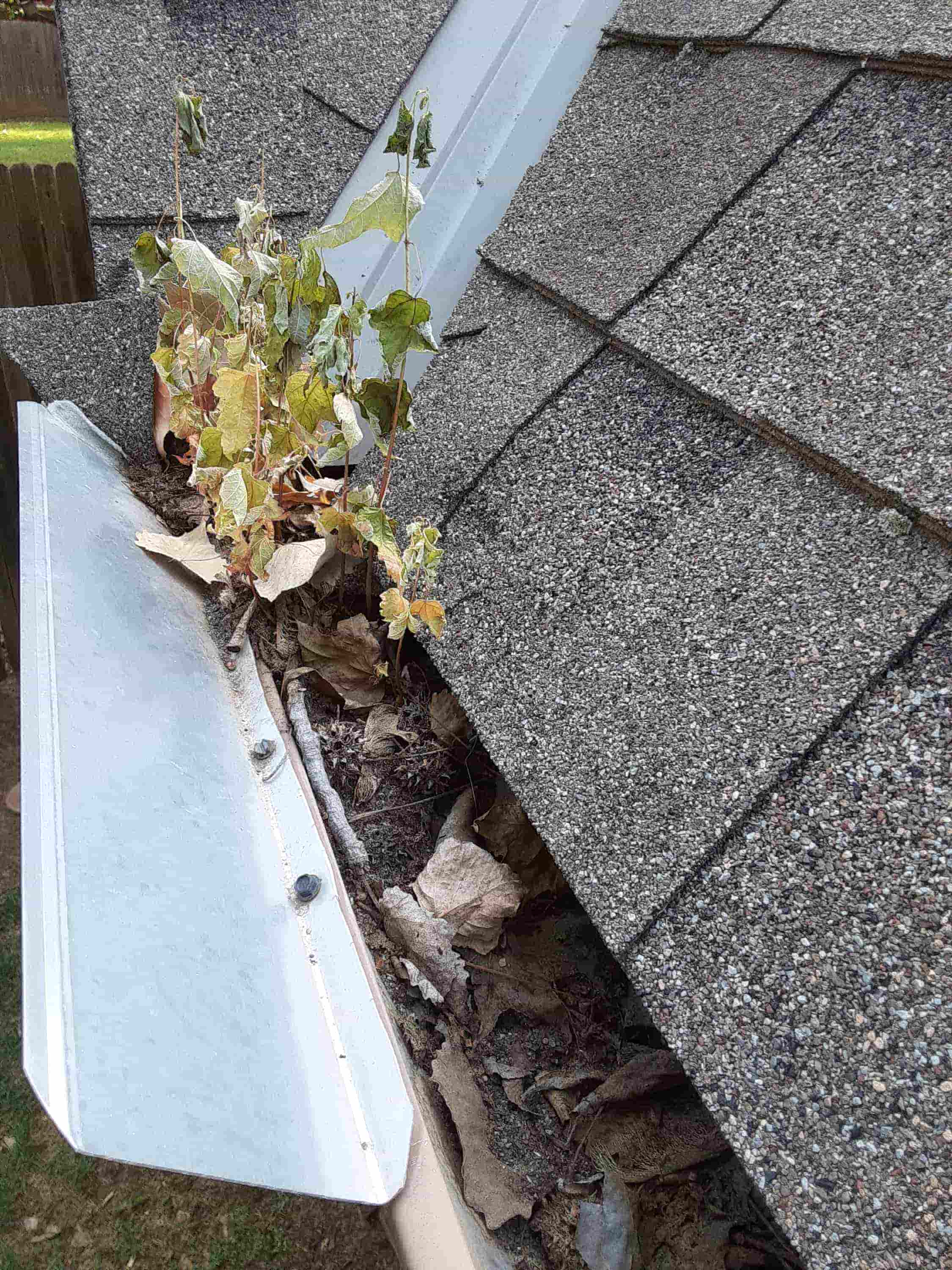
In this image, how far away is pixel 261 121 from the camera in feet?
6.70

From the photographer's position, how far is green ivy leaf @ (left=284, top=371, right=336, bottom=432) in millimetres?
1331

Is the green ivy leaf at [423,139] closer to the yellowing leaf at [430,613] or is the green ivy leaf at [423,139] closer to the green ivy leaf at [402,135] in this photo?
the green ivy leaf at [402,135]

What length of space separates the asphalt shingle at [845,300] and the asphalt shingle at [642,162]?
3.0 inches

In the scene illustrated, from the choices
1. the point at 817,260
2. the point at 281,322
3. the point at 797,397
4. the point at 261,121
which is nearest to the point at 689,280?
the point at 817,260

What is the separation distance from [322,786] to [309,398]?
1.96 feet

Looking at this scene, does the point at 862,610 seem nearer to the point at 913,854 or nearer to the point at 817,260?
the point at 913,854

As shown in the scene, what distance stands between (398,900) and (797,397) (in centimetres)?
88

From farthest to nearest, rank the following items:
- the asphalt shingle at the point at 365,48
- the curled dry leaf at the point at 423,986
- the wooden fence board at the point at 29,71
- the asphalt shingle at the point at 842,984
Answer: the wooden fence board at the point at 29,71
the asphalt shingle at the point at 365,48
the curled dry leaf at the point at 423,986
the asphalt shingle at the point at 842,984

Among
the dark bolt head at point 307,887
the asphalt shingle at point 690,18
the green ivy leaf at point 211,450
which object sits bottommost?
the dark bolt head at point 307,887

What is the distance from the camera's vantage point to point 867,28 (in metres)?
1.49

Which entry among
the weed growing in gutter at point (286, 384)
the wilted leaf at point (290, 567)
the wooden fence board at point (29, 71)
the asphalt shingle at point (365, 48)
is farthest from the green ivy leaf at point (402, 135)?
the wooden fence board at point (29, 71)

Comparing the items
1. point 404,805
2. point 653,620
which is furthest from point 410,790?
point 653,620

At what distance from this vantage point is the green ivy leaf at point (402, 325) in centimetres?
126

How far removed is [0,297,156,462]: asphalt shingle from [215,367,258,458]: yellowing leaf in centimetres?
58
